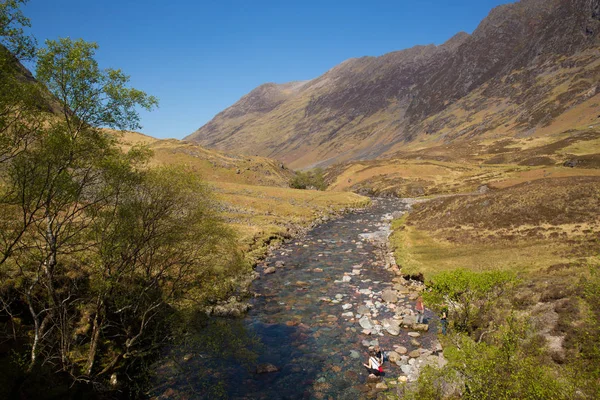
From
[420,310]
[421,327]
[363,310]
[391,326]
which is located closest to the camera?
[421,327]

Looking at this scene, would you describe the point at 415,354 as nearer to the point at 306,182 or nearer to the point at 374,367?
the point at 374,367

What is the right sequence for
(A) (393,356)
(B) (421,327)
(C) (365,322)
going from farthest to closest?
(C) (365,322) < (B) (421,327) < (A) (393,356)

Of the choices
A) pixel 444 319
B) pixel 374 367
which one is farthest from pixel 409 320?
pixel 374 367

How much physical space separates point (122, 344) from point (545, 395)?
24.1 meters

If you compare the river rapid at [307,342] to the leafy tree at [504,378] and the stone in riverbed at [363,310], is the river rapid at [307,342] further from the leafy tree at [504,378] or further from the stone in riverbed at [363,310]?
the leafy tree at [504,378]

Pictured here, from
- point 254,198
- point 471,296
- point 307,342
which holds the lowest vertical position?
point 307,342

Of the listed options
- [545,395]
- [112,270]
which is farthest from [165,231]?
[545,395]

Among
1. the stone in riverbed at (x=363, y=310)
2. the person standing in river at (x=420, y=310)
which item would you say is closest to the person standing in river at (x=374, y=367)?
the person standing in river at (x=420, y=310)

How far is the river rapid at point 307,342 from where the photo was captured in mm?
21078

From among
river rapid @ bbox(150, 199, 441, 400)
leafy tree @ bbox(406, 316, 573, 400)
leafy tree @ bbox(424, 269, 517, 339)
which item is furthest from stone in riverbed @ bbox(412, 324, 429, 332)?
leafy tree @ bbox(406, 316, 573, 400)

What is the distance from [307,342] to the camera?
87.7 feet

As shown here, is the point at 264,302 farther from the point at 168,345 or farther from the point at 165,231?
the point at 165,231

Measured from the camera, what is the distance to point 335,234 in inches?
2734

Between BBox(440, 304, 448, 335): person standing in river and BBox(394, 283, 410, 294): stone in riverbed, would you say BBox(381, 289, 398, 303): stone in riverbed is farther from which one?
BBox(440, 304, 448, 335): person standing in river
